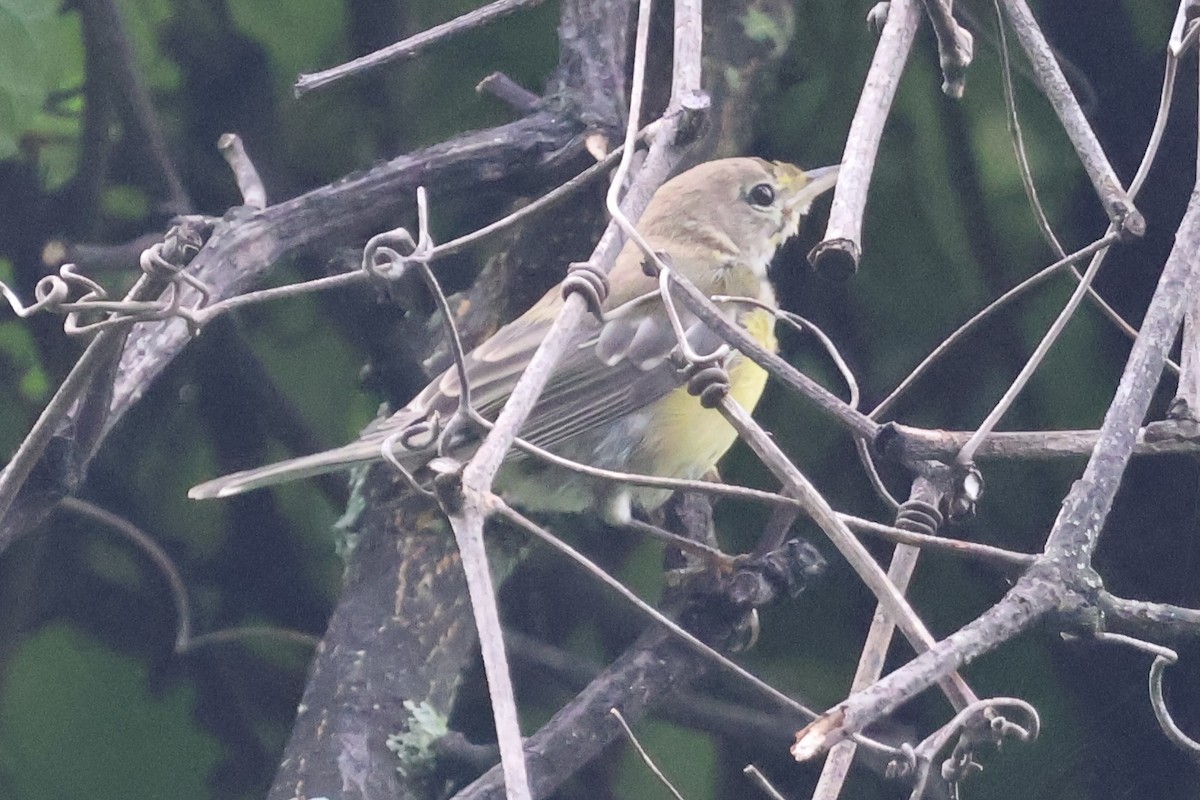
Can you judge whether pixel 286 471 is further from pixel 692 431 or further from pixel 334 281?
pixel 334 281

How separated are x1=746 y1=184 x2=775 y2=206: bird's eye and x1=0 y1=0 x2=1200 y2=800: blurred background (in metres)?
0.37

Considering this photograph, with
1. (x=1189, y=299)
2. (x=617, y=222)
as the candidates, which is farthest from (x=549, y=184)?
(x=1189, y=299)

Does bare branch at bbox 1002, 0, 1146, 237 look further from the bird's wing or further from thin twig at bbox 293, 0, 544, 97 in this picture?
the bird's wing

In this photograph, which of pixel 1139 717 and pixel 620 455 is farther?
pixel 620 455

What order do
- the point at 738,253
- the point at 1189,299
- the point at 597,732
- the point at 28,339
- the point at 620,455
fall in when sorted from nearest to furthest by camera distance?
the point at 1189,299 < the point at 597,732 < the point at 28,339 < the point at 620,455 < the point at 738,253

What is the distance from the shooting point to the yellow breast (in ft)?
10.5

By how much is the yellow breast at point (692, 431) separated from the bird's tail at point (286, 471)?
806mm

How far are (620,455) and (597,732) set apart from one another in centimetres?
110

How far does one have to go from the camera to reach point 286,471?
261cm

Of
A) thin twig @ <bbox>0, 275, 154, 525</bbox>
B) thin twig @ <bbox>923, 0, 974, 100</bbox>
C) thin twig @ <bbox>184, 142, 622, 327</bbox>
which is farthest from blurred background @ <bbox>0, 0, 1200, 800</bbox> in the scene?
thin twig @ <bbox>923, 0, 974, 100</bbox>

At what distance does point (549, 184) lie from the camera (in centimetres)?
284

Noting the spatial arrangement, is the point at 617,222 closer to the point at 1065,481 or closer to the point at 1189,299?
the point at 1189,299

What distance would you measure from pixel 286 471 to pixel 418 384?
447mm

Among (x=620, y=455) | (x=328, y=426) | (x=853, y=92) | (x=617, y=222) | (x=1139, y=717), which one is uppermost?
(x=617, y=222)
